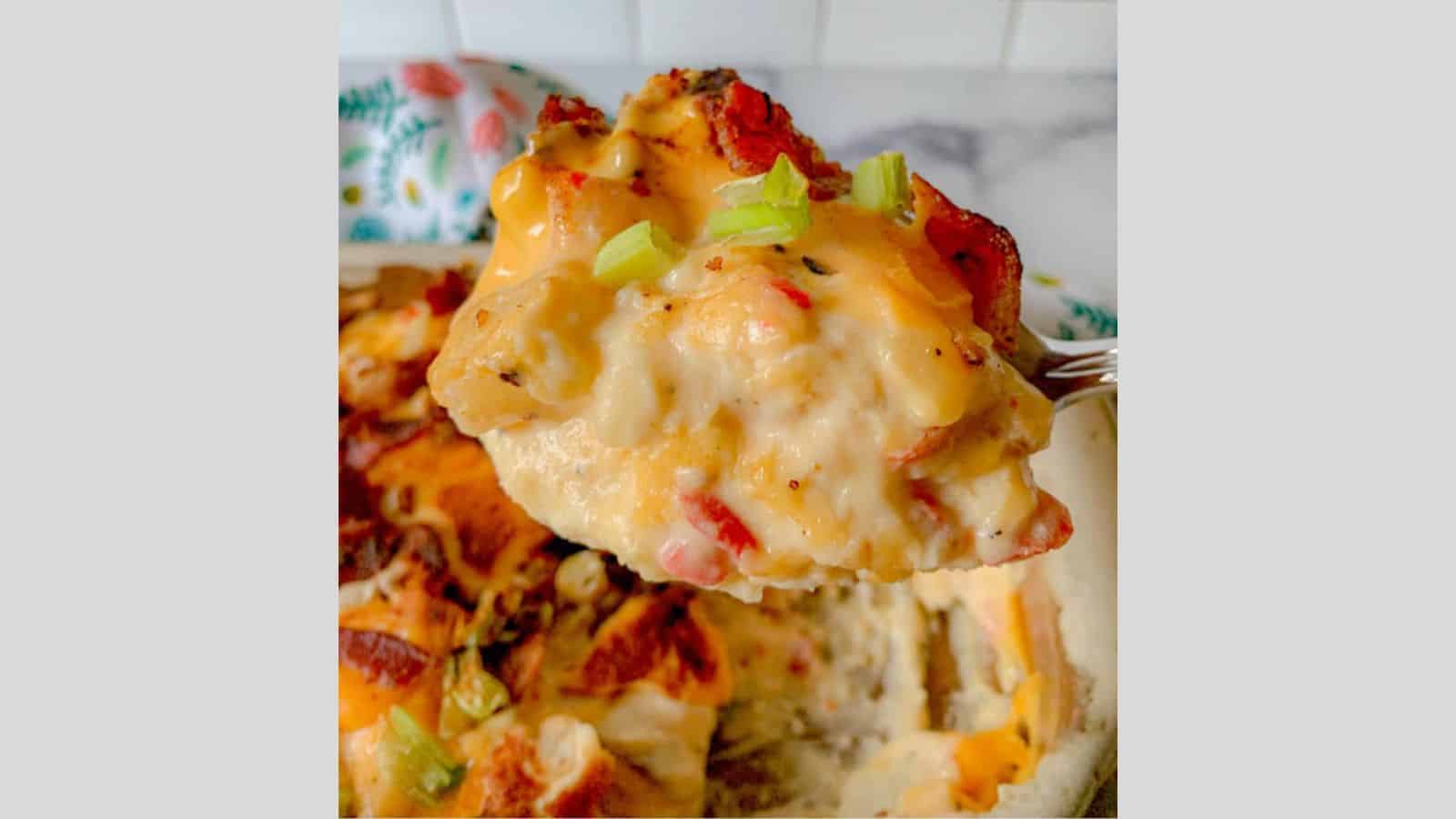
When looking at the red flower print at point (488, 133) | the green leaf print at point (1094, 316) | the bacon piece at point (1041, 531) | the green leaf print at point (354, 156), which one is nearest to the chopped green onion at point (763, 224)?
the bacon piece at point (1041, 531)

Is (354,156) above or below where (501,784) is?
above

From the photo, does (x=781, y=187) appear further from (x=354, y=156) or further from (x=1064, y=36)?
(x=354, y=156)

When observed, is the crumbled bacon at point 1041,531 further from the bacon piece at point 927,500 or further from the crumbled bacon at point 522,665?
the crumbled bacon at point 522,665

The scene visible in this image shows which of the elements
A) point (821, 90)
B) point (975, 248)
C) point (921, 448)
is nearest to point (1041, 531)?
point (921, 448)

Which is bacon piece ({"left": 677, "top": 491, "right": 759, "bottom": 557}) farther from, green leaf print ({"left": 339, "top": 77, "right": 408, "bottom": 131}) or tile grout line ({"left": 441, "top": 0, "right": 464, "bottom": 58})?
green leaf print ({"left": 339, "top": 77, "right": 408, "bottom": 131})

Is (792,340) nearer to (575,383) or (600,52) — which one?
(575,383)

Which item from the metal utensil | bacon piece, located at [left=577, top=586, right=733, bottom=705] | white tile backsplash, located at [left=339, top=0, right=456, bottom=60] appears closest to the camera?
the metal utensil

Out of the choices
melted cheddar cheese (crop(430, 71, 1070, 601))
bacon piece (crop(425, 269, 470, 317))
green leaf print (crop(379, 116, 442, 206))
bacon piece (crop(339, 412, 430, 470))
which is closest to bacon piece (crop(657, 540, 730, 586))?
melted cheddar cheese (crop(430, 71, 1070, 601))

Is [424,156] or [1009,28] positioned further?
[424,156]
